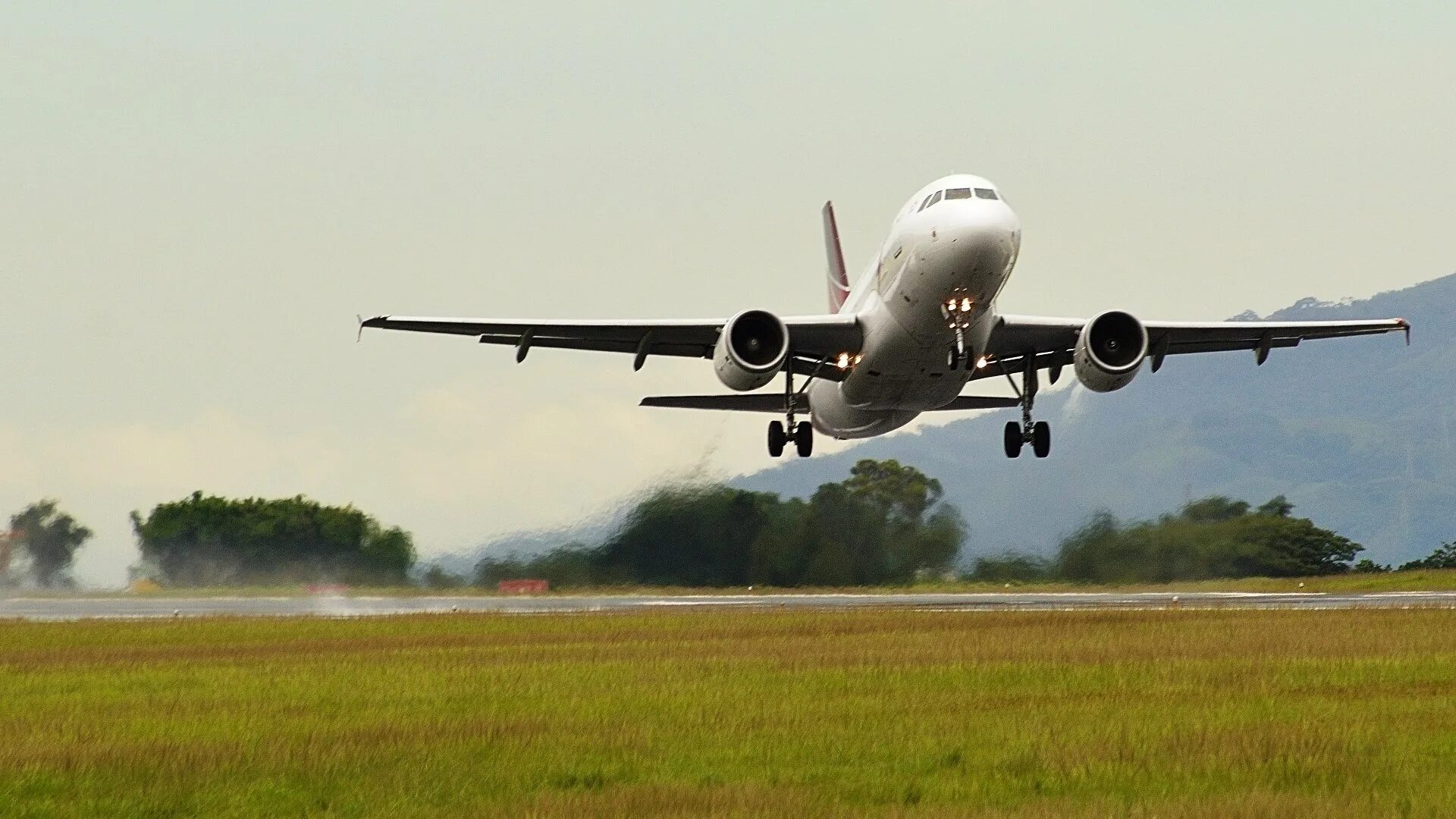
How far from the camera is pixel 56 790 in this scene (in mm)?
13609

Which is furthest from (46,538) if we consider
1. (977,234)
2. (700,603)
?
(977,234)

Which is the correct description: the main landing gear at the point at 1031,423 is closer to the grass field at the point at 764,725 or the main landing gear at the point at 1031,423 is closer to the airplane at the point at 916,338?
the airplane at the point at 916,338

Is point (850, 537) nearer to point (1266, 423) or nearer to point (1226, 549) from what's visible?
point (1226, 549)

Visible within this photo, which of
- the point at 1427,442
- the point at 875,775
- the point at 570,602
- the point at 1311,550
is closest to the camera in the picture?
the point at 875,775

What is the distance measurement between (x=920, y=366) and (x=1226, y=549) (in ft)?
55.5

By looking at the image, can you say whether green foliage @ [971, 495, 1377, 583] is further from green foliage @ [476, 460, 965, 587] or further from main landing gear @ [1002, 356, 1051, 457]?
main landing gear @ [1002, 356, 1051, 457]

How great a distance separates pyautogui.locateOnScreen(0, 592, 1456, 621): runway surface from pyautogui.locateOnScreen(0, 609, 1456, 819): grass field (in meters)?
9.42

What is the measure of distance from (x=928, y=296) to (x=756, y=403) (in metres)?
10.8

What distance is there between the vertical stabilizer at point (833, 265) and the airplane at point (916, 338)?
19.3ft

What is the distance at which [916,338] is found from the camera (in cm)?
3081

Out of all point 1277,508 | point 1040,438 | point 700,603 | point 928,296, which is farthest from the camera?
point 1277,508

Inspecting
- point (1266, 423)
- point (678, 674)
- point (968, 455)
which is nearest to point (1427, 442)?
point (1266, 423)

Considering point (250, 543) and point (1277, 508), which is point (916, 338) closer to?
point (1277, 508)

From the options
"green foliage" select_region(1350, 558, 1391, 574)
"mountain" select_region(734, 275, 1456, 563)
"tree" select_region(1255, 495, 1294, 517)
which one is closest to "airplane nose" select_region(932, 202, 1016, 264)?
"mountain" select_region(734, 275, 1456, 563)
